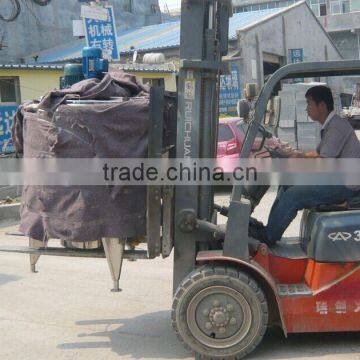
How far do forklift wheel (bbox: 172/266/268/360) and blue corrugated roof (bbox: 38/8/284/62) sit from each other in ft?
69.3

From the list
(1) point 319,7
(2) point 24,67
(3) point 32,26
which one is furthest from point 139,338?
(1) point 319,7

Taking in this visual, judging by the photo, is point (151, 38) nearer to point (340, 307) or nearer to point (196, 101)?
point (196, 101)

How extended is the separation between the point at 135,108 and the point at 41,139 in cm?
79

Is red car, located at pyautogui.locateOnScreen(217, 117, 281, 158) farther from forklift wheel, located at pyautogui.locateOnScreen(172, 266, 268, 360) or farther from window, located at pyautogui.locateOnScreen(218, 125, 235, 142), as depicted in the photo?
forklift wheel, located at pyautogui.locateOnScreen(172, 266, 268, 360)

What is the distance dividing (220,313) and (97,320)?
1.60 m

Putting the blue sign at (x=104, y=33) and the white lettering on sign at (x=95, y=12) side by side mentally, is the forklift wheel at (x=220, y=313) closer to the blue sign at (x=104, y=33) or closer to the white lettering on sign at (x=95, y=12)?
the white lettering on sign at (x=95, y=12)

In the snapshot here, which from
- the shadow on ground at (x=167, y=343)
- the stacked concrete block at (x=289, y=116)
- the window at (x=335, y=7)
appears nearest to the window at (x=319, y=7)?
the window at (x=335, y=7)

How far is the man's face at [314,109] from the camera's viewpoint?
490cm

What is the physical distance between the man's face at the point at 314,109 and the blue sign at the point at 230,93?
17.2 metres

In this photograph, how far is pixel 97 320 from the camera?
5492mm

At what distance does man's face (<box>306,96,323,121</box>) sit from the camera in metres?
4.90

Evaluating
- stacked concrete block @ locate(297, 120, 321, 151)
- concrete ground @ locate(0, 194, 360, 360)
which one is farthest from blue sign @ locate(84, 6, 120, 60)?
concrete ground @ locate(0, 194, 360, 360)

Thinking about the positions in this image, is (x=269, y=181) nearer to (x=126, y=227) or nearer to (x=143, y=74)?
(x=126, y=227)

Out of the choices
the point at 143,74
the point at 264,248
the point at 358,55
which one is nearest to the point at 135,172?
the point at 264,248
